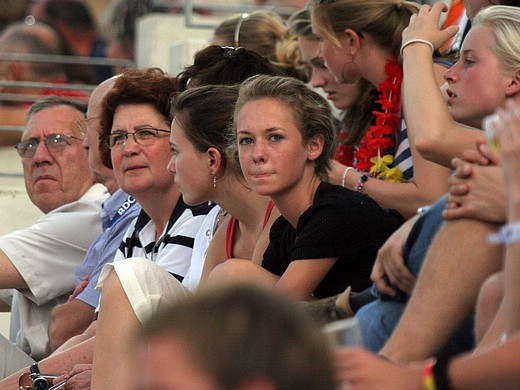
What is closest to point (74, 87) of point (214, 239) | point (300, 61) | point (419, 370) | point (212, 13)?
point (212, 13)

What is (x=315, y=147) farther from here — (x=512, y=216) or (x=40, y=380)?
(x=512, y=216)

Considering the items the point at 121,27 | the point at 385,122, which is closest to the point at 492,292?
the point at 385,122

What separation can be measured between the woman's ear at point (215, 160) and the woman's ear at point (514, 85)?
3.48 feet

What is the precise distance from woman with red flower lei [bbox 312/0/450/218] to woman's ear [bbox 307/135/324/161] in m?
0.51

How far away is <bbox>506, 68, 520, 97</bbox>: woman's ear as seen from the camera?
3230mm

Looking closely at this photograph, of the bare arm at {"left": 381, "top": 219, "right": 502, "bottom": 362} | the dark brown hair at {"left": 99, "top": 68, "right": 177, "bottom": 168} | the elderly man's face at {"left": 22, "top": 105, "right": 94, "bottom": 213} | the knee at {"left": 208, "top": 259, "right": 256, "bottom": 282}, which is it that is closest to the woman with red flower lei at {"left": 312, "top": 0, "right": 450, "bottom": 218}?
the dark brown hair at {"left": 99, "top": 68, "right": 177, "bottom": 168}

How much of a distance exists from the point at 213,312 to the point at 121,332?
6.25 ft

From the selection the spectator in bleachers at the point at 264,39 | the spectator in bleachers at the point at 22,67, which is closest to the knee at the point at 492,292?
the spectator in bleachers at the point at 264,39

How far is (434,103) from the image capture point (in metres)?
3.25

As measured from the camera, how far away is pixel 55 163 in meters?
5.39

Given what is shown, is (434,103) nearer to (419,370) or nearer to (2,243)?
(419,370)

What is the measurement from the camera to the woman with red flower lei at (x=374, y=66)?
4.14 metres

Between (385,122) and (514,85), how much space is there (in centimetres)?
109

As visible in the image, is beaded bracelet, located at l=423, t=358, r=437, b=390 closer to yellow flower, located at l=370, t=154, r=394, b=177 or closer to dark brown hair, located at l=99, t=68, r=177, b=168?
yellow flower, located at l=370, t=154, r=394, b=177
